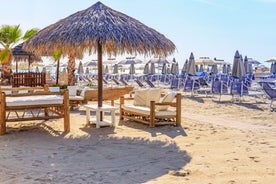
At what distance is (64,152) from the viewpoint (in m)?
5.84

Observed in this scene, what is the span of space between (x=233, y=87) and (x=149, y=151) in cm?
748

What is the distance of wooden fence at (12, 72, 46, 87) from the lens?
15.0 meters

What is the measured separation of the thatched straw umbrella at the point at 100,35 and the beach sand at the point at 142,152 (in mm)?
1448

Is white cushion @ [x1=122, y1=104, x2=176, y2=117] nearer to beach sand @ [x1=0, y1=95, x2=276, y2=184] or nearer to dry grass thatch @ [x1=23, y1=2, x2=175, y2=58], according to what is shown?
beach sand @ [x1=0, y1=95, x2=276, y2=184]

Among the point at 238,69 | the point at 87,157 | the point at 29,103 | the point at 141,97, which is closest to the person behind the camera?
the point at 87,157

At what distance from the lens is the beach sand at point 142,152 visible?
4566mm

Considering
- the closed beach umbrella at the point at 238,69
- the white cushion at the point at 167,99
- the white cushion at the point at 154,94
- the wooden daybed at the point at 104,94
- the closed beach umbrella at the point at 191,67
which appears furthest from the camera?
the closed beach umbrella at the point at 191,67

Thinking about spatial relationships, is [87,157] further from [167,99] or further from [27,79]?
[27,79]

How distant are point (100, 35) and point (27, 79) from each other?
8.29 meters

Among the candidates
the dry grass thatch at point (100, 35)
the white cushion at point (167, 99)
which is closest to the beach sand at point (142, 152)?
the white cushion at point (167, 99)

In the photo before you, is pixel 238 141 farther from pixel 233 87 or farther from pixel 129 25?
pixel 233 87

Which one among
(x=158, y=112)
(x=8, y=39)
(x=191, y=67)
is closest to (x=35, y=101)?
(x=158, y=112)

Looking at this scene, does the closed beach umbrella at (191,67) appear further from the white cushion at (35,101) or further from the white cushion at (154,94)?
the white cushion at (35,101)

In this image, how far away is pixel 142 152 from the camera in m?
5.84
